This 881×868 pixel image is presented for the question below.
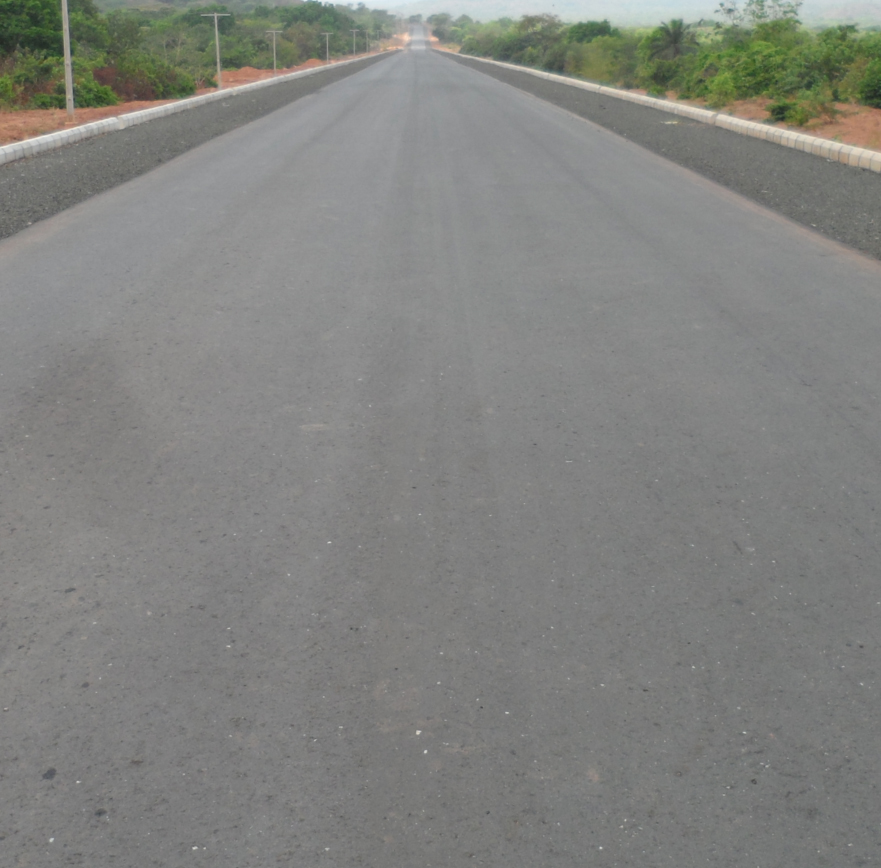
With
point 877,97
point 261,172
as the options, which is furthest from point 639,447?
point 877,97

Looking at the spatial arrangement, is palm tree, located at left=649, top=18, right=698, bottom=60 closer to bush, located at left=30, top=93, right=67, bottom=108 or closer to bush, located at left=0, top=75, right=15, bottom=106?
bush, located at left=30, top=93, right=67, bottom=108

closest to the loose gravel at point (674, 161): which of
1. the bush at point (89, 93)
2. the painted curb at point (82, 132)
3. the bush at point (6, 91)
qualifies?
the painted curb at point (82, 132)

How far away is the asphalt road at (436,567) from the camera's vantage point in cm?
273

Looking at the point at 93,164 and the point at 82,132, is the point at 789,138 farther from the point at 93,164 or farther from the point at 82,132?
the point at 82,132

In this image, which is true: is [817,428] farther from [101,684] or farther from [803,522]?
[101,684]

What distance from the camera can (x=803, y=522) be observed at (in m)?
4.30

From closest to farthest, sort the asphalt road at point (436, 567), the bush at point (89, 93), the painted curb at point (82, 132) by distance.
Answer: the asphalt road at point (436, 567)
the painted curb at point (82, 132)
the bush at point (89, 93)

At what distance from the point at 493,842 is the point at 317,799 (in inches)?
19.8

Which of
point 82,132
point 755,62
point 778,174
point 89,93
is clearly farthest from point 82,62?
point 778,174

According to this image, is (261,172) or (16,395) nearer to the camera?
(16,395)

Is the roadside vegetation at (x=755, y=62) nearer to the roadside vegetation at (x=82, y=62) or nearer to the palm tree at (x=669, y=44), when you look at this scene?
the palm tree at (x=669, y=44)

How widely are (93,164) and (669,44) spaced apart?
4338 cm

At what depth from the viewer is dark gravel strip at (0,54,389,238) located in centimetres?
1097

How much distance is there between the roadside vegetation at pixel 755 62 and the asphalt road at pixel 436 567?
62.1 ft
